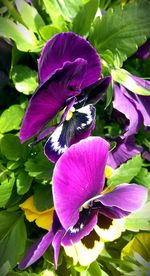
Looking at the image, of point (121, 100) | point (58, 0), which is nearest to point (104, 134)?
point (121, 100)

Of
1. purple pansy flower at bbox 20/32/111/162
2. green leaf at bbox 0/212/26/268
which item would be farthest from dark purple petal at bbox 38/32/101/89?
green leaf at bbox 0/212/26/268

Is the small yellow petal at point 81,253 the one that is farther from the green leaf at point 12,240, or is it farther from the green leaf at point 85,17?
the green leaf at point 85,17

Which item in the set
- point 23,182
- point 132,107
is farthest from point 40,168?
point 132,107

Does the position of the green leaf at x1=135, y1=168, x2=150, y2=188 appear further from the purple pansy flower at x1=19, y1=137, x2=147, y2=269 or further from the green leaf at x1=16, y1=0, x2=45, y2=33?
the green leaf at x1=16, y1=0, x2=45, y2=33

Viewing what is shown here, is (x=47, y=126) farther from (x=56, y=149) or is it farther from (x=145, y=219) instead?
(x=145, y=219)

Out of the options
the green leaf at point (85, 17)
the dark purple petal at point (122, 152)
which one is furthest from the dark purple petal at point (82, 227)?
the green leaf at point (85, 17)
